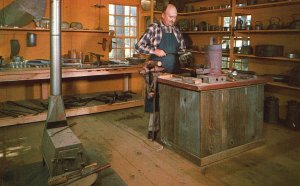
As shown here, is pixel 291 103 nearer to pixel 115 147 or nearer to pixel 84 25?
pixel 115 147

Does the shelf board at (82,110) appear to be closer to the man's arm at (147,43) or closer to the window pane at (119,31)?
the window pane at (119,31)

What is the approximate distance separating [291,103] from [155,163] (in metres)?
2.54

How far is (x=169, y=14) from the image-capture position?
360 centimetres

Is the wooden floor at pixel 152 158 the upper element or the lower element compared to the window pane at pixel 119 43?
lower

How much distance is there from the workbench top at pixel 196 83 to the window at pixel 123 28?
2.98 meters

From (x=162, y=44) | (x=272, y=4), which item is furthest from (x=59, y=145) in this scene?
(x=272, y=4)

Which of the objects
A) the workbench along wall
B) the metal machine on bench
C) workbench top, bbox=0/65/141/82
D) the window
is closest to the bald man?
the metal machine on bench

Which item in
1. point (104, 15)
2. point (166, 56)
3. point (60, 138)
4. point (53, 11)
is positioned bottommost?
point (60, 138)

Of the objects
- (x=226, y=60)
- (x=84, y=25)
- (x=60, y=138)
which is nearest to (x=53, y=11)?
(x=60, y=138)

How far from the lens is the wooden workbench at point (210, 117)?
113 inches

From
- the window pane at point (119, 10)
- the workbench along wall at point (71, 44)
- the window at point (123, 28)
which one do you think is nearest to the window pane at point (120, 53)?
the window at point (123, 28)

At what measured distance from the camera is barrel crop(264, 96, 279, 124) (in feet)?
14.8

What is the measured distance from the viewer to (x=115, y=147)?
346 cm

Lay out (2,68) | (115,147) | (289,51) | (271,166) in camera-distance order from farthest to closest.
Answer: (289,51) < (2,68) < (115,147) < (271,166)
